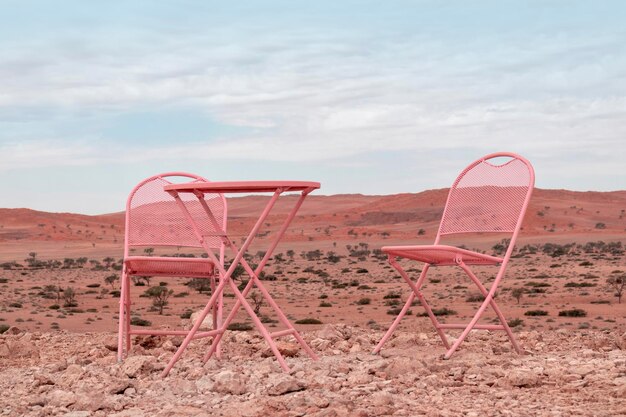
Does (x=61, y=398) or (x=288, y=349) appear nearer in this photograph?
(x=61, y=398)

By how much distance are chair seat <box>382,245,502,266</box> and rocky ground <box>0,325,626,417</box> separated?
62 cm

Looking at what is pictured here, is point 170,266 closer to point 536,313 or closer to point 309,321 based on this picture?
point 309,321

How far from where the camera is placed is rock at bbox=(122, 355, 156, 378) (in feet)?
18.1

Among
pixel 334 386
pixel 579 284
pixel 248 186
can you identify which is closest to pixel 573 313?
pixel 579 284

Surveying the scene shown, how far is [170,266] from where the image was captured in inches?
247

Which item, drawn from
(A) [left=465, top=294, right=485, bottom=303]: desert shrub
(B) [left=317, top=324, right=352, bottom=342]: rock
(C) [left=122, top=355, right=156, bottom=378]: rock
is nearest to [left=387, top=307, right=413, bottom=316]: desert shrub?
(A) [left=465, top=294, right=485, bottom=303]: desert shrub

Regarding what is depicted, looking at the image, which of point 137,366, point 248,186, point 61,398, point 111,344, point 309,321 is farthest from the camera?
point 309,321

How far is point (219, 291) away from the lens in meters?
5.86

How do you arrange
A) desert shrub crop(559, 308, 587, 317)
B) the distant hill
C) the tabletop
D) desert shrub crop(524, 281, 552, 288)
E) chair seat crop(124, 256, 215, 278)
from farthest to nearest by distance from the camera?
the distant hill < desert shrub crop(524, 281, 552, 288) < desert shrub crop(559, 308, 587, 317) < chair seat crop(124, 256, 215, 278) < the tabletop

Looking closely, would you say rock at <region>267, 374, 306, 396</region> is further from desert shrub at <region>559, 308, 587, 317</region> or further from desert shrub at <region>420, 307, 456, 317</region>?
desert shrub at <region>559, 308, 587, 317</region>

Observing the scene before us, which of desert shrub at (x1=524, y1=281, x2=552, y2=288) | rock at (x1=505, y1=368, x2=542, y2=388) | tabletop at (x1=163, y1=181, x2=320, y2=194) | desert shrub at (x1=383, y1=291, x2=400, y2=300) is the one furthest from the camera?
desert shrub at (x1=524, y1=281, x2=552, y2=288)

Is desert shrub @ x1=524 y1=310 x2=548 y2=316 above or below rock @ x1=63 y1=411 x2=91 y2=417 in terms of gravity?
below

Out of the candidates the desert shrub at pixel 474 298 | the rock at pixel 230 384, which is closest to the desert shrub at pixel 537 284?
the desert shrub at pixel 474 298

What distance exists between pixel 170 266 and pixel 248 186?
115cm
